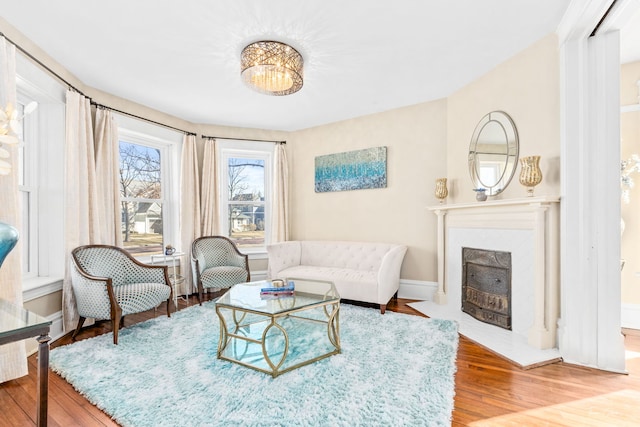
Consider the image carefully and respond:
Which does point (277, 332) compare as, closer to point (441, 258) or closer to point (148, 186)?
point (441, 258)

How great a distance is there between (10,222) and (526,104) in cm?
427

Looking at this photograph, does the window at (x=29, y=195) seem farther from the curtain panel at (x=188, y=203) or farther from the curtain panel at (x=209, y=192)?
the curtain panel at (x=209, y=192)

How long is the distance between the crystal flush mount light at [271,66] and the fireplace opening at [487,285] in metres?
2.55

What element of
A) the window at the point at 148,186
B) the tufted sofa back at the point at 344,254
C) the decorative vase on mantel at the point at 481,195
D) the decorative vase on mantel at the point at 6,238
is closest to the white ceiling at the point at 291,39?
the window at the point at 148,186

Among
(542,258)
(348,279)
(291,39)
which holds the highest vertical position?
(291,39)

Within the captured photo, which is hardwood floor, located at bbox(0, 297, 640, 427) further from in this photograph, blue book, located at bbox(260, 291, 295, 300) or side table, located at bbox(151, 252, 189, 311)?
side table, located at bbox(151, 252, 189, 311)

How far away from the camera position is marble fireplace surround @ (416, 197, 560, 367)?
8.68ft

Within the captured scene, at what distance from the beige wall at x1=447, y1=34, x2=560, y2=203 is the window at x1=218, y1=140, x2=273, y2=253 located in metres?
3.06

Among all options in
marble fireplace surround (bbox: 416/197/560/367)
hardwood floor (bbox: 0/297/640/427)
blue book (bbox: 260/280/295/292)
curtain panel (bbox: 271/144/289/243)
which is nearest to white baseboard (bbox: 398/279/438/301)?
marble fireplace surround (bbox: 416/197/560/367)

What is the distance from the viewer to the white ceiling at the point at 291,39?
2334mm

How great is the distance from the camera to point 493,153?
3.34 metres

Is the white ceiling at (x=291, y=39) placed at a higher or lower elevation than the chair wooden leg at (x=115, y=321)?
higher

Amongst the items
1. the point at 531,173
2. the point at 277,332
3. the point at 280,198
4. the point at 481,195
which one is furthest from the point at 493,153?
the point at 280,198

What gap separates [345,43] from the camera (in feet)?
9.14
